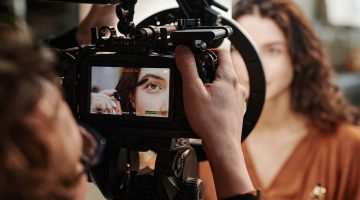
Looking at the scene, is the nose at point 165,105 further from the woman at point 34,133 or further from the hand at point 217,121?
the woman at point 34,133

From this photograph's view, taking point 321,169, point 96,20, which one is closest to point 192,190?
point 96,20

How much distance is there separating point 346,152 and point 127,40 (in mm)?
1252

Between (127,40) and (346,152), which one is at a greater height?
(127,40)

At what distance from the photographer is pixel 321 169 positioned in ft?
6.34

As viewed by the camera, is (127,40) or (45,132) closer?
(45,132)

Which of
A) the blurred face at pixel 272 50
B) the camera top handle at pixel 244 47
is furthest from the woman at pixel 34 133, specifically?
the blurred face at pixel 272 50

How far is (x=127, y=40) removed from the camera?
919 millimetres

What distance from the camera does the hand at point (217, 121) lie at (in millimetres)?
869

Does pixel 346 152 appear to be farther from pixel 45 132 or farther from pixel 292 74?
pixel 45 132

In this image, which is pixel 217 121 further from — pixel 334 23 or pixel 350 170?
pixel 334 23

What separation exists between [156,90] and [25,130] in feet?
1.06

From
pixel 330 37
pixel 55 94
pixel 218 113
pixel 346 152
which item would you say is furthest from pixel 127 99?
pixel 330 37

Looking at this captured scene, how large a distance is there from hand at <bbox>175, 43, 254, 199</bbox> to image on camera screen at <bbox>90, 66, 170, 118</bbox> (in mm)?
36

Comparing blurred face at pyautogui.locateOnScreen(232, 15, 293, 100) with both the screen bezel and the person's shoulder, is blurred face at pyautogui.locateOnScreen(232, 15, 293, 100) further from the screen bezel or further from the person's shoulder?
the screen bezel
